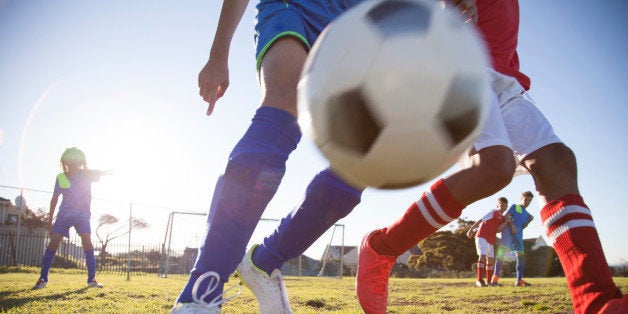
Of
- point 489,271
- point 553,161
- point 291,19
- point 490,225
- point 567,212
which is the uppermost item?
point 291,19

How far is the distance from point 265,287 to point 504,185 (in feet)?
3.93

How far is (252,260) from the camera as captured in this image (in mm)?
2051

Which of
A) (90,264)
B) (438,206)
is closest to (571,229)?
(438,206)

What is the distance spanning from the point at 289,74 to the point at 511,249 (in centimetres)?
956

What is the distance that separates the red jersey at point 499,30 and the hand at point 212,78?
149cm

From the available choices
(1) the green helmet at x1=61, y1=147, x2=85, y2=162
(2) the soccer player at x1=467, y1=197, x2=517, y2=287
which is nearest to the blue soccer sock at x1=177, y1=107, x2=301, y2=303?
(1) the green helmet at x1=61, y1=147, x2=85, y2=162

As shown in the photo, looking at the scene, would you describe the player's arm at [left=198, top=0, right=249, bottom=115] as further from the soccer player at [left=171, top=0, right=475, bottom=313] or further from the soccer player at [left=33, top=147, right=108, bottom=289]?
the soccer player at [left=33, top=147, right=108, bottom=289]

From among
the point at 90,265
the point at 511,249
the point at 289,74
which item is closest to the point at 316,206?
the point at 289,74

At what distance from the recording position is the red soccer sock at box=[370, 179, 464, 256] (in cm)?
209

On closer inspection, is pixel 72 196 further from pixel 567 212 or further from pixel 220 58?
pixel 567 212

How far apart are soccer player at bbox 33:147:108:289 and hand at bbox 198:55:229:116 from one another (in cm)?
588

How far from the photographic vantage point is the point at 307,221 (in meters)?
2.01

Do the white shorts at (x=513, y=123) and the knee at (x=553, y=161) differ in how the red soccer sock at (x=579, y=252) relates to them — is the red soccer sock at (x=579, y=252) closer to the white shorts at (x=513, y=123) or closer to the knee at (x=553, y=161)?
the knee at (x=553, y=161)

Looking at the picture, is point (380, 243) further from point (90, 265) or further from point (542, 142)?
point (90, 265)
